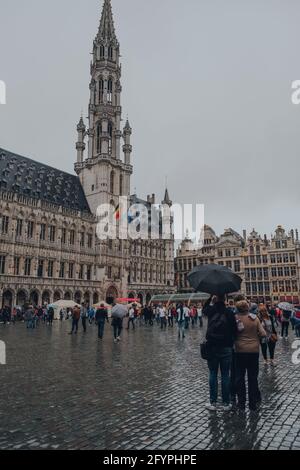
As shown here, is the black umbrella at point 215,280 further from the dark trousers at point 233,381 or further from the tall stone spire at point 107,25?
the tall stone spire at point 107,25

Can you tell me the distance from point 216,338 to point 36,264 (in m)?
46.3

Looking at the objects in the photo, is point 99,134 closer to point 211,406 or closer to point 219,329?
point 219,329

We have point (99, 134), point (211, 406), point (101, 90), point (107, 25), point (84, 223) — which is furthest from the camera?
point (107, 25)

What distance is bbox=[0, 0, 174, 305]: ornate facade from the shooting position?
157 feet

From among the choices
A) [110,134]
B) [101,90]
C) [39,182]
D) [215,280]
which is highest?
[101,90]

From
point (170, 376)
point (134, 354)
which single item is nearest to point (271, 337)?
point (170, 376)

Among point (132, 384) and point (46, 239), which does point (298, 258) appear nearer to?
point (46, 239)

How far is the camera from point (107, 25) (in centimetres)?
7300

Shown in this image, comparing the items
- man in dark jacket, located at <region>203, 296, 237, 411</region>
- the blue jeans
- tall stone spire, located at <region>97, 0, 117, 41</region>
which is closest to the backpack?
man in dark jacket, located at <region>203, 296, 237, 411</region>

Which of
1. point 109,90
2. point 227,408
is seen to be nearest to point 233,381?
point 227,408

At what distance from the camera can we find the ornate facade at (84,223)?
47.8 m

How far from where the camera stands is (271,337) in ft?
32.1

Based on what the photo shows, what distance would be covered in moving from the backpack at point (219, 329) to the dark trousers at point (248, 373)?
0.56 m

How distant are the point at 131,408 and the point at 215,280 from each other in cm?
272
